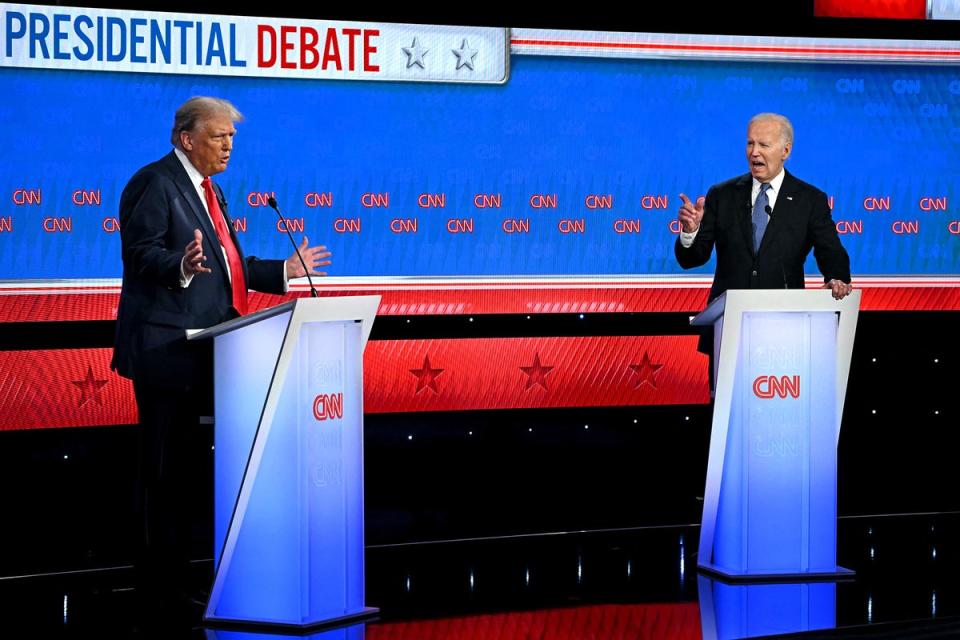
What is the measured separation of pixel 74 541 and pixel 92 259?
1108 millimetres

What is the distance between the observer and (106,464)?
549 centimetres

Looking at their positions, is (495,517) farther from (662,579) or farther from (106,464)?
(106,464)

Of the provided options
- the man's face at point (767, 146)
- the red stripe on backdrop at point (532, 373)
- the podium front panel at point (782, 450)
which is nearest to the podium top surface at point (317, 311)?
the podium front panel at point (782, 450)

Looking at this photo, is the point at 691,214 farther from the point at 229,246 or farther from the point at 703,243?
the point at 229,246

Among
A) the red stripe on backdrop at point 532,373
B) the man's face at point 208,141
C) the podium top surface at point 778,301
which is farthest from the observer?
the red stripe on backdrop at point 532,373

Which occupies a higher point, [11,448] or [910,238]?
[910,238]

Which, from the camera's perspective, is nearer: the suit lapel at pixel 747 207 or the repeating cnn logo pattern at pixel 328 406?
the repeating cnn logo pattern at pixel 328 406

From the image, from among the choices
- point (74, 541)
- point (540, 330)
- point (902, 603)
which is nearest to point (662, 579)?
point (902, 603)

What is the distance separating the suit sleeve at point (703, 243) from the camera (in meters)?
5.15

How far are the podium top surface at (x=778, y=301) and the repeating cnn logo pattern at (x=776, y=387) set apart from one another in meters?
0.23

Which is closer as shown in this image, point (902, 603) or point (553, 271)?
point (902, 603)

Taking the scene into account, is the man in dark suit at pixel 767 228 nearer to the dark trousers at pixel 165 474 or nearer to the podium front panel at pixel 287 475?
the podium front panel at pixel 287 475

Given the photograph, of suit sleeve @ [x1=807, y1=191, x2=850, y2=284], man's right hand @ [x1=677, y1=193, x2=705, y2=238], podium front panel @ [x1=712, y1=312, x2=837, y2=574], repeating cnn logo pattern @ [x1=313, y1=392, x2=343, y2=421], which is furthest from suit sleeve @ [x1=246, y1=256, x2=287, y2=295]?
suit sleeve @ [x1=807, y1=191, x2=850, y2=284]

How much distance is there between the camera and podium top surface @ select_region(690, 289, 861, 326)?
443 cm
